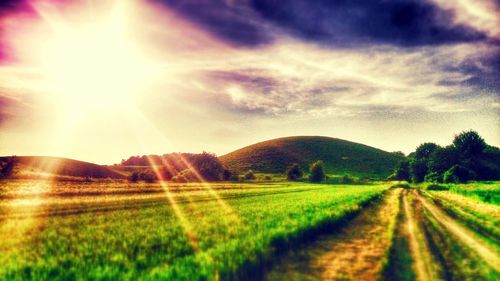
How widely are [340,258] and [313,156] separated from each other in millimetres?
141129

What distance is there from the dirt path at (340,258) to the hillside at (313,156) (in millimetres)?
113113

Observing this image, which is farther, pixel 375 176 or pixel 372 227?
pixel 375 176

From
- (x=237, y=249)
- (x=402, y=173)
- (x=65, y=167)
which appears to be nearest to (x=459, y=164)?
(x=402, y=173)

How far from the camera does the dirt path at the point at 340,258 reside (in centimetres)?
841

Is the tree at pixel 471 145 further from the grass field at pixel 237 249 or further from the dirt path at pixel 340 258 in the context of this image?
the dirt path at pixel 340 258

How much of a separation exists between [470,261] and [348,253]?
3572 millimetres

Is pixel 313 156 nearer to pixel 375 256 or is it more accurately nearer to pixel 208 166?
pixel 208 166

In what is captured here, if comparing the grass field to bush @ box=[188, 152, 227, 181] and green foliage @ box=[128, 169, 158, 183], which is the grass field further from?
bush @ box=[188, 152, 227, 181]

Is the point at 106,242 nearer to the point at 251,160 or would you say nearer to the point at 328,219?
the point at 328,219

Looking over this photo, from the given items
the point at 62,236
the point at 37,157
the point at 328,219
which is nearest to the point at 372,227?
the point at 328,219

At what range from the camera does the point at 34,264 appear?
7535 millimetres

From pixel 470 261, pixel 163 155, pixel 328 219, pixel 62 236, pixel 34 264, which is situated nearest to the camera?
pixel 34 264

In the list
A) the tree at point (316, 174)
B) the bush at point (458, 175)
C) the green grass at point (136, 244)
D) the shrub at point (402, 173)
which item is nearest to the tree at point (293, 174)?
the tree at point (316, 174)

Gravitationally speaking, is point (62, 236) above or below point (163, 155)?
below
